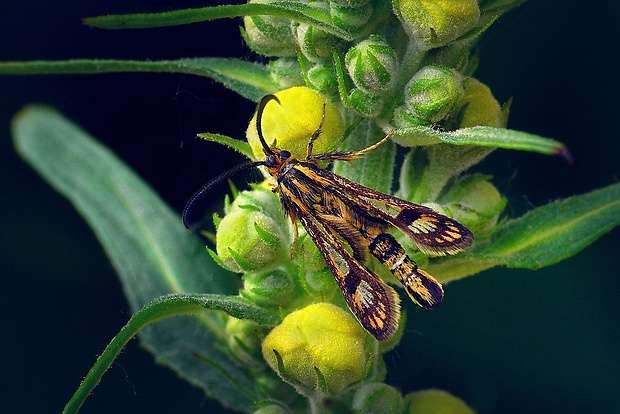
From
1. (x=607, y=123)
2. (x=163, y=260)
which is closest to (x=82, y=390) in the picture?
(x=163, y=260)

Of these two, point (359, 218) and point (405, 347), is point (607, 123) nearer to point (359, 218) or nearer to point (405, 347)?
point (405, 347)

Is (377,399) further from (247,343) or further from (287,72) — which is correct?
(287,72)

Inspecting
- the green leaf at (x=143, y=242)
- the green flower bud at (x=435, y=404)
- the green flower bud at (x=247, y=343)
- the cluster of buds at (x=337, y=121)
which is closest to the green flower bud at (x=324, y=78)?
the cluster of buds at (x=337, y=121)

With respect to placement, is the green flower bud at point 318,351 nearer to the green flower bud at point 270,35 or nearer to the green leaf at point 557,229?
the green leaf at point 557,229

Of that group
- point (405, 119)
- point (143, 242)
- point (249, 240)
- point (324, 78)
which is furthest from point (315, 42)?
point (143, 242)

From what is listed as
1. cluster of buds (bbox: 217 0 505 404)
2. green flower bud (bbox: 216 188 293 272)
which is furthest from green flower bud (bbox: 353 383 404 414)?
green flower bud (bbox: 216 188 293 272)

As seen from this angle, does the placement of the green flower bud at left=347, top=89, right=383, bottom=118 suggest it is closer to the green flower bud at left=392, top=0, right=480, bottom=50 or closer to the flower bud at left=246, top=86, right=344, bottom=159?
the flower bud at left=246, top=86, right=344, bottom=159
